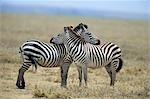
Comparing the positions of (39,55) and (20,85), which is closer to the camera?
(20,85)

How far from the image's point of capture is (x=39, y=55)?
509 inches

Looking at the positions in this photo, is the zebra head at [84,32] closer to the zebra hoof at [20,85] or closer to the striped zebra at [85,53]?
the striped zebra at [85,53]

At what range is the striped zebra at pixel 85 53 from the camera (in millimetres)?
13099

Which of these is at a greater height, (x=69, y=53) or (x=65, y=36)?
(x=65, y=36)

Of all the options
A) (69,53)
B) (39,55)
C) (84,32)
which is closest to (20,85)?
(39,55)

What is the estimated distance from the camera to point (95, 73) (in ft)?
55.3

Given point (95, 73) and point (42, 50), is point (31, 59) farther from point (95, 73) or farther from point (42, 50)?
point (95, 73)

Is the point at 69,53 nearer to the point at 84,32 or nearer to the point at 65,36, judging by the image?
the point at 65,36

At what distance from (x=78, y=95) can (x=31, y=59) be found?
1.99 meters

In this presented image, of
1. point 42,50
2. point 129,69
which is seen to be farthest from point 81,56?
point 129,69

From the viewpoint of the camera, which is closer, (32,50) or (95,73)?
(32,50)

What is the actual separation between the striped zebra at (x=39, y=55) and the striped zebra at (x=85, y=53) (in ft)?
0.62

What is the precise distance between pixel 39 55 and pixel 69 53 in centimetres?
87

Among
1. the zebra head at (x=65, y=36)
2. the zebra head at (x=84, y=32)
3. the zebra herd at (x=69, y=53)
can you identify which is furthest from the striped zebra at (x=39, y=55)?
the zebra head at (x=84, y=32)
